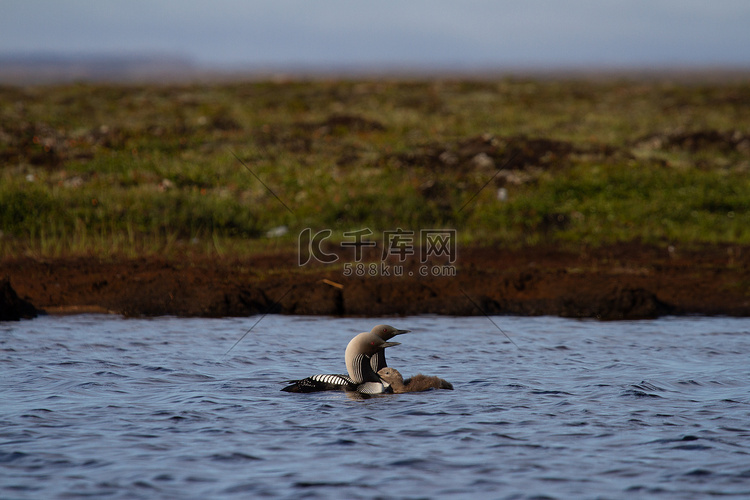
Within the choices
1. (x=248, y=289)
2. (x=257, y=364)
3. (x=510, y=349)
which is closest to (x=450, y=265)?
(x=248, y=289)

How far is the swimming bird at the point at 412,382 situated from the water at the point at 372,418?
0.16 metres

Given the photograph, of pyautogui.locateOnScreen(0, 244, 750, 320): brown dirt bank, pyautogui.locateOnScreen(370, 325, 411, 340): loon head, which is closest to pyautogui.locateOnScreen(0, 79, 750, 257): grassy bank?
pyautogui.locateOnScreen(0, 244, 750, 320): brown dirt bank

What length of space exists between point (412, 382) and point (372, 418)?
1135mm

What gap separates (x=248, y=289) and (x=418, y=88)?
34.4 metres

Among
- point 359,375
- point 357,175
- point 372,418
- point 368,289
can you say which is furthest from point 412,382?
point 357,175

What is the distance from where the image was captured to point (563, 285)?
14914mm

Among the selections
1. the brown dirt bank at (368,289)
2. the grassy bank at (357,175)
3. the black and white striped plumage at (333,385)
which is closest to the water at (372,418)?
the black and white striped plumage at (333,385)

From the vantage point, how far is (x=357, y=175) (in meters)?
23.6

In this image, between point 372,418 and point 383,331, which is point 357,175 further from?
point 372,418

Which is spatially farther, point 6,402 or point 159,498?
point 6,402

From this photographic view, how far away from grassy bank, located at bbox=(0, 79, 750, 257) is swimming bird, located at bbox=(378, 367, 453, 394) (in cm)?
933

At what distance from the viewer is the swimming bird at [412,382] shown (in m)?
8.92

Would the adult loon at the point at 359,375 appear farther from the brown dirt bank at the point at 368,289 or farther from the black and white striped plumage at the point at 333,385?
the brown dirt bank at the point at 368,289

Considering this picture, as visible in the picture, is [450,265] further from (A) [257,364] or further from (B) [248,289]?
(A) [257,364]
